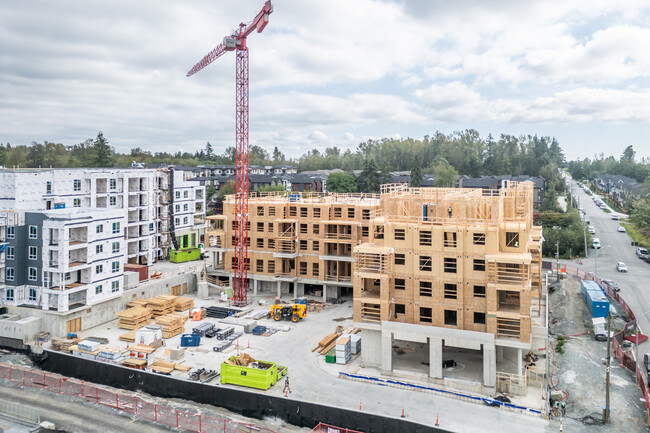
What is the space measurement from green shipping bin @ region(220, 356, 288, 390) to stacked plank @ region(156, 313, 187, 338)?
12.6 meters

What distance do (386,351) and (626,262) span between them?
60133 millimetres

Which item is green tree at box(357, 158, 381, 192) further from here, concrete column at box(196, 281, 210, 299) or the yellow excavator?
the yellow excavator

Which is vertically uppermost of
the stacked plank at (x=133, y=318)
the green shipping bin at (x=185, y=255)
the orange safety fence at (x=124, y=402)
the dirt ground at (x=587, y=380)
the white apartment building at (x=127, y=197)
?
the white apartment building at (x=127, y=197)

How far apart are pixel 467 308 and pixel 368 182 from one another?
A: 87.8 metres

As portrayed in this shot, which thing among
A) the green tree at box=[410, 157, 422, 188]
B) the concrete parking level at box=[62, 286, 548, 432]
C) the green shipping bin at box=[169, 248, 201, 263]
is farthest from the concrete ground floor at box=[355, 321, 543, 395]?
the green tree at box=[410, 157, 422, 188]

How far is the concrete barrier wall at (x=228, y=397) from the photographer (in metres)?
29.6

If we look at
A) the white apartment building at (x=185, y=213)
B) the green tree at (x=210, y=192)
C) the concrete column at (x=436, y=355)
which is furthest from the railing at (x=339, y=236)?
the green tree at (x=210, y=192)

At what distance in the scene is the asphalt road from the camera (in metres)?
56.5

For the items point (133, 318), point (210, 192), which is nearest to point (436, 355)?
point (133, 318)

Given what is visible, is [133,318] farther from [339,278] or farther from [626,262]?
[626,262]

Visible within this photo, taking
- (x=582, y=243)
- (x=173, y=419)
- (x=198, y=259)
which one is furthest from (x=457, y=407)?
(x=582, y=243)

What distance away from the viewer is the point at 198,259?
76375 mm

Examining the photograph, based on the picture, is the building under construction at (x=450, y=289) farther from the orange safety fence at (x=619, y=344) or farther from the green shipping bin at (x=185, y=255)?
the green shipping bin at (x=185, y=255)

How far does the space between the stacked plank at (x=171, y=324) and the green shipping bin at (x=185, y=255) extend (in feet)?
83.2
